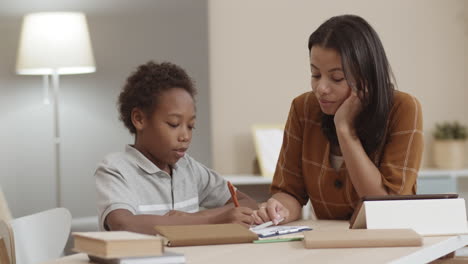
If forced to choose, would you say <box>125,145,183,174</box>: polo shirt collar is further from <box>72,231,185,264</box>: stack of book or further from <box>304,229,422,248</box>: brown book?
<box>72,231,185,264</box>: stack of book

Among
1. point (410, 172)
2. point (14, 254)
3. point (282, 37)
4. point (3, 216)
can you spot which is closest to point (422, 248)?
point (410, 172)

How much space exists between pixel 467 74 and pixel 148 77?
3.04 metres

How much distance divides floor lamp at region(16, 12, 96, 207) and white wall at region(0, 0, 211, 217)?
32mm

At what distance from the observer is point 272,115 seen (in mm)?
4734

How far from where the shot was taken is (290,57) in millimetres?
4766

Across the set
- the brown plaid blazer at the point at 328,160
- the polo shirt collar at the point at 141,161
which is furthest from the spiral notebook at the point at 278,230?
the polo shirt collar at the point at 141,161

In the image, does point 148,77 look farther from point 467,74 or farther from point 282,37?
point 467,74

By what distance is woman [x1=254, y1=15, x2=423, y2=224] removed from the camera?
2080 millimetres

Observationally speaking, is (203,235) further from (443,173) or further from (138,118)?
(443,173)

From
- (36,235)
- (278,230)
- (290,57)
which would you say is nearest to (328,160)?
(278,230)

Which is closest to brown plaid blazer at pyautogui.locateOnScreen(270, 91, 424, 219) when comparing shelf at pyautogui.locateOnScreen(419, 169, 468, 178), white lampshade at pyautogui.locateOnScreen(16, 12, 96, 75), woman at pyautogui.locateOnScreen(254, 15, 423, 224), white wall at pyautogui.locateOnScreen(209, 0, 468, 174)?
woman at pyautogui.locateOnScreen(254, 15, 423, 224)

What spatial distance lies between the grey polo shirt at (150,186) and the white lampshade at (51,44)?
157 cm

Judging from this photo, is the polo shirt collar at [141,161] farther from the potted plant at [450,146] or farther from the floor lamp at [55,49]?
the potted plant at [450,146]

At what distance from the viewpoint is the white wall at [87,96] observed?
3.68 m
